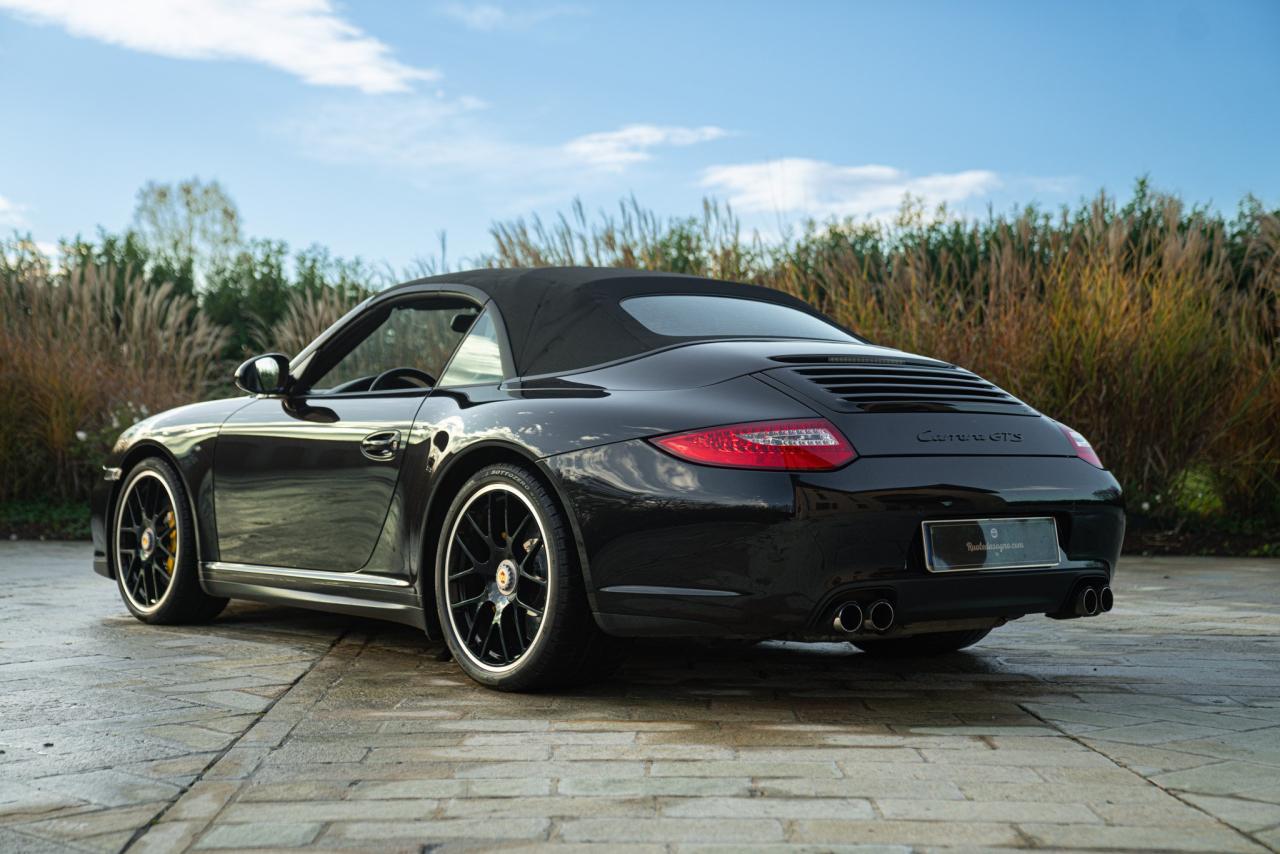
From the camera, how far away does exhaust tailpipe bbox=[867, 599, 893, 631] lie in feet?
12.6

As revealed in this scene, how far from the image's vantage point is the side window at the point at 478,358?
4.72 m

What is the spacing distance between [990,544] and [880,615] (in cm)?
43

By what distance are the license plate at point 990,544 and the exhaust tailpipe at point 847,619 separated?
247mm

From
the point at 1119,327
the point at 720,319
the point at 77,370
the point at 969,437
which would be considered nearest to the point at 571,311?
the point at 720,319

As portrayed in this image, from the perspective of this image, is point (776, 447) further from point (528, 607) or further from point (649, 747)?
point (528, 607)

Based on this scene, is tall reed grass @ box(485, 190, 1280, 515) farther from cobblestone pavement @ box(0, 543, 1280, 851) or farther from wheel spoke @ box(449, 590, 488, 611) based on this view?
wheel spoke @ box(449, 590, 488, 611)

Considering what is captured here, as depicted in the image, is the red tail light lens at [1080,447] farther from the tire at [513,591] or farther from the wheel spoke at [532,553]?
the wheel spoke at [532,553]

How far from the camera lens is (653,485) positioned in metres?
3.94

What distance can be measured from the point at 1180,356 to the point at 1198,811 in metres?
7.53

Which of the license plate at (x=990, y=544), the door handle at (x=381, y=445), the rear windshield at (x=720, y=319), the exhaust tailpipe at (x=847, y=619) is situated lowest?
the exhaust tailpipe at (x=847, y=619)

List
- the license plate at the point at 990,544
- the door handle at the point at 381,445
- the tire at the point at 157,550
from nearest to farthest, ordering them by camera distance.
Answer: the license plate at the point at 990,544, the door handle at the point at 381,445, the tire at the point at 157,550

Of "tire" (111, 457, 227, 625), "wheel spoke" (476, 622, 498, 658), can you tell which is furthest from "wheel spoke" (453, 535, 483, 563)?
"tire" (111, 457, 227, 625)

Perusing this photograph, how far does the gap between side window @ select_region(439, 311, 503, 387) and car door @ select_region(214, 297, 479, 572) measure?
0.42 feet

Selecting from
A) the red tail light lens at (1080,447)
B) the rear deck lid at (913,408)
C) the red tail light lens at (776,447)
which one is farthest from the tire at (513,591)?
the red tail light lens at (1080,447)
